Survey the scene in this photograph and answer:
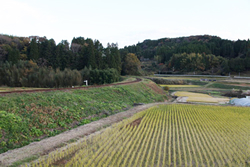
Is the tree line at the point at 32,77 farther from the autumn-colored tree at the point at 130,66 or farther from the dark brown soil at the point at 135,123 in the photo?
the autumn-colored tree at the point at 130,66

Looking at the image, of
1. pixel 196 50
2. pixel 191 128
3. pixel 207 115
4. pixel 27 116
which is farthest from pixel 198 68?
pixel 27 116

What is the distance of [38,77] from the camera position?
23.5 m

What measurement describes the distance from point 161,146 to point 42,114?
21.7ft

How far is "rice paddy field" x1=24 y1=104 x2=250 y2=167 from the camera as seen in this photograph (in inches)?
285

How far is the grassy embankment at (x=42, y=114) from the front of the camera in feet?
28.9

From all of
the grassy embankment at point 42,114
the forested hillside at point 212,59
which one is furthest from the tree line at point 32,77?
the forested hillside at point 212,59

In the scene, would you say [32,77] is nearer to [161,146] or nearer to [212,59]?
[161,146]

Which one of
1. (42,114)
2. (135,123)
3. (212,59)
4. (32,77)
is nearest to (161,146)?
(135,123)

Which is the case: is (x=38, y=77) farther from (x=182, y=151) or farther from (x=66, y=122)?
(x=182, y=151)

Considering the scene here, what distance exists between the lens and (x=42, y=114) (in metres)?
11.1

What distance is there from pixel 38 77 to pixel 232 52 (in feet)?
271

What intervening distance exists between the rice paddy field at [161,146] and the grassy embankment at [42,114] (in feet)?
7.07

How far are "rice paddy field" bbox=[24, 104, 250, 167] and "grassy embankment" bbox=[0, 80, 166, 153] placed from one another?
216 cm

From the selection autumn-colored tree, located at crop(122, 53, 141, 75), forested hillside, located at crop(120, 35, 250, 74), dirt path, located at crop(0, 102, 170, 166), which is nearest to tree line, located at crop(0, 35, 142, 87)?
autumn-colored tree, located at crop(122, 53, 141, 75)
